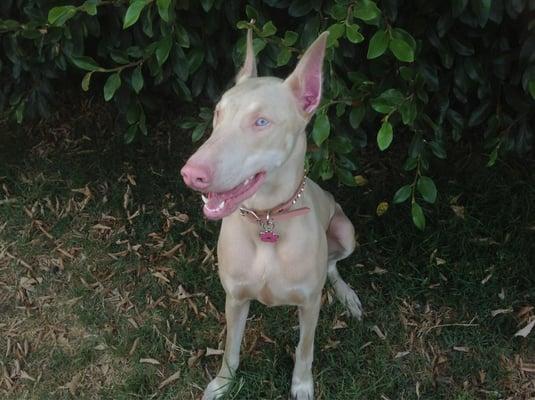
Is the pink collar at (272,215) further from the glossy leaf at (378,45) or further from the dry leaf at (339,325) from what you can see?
the dry leaf at (339,325)

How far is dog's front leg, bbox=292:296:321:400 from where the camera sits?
10.4 feet

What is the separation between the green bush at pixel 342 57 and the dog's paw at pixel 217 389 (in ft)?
3.96

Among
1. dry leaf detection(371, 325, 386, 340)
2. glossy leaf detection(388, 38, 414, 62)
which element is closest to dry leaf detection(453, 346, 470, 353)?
dry leaf detection(371, 325, 386, 340)

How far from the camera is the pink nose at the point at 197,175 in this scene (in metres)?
2.13

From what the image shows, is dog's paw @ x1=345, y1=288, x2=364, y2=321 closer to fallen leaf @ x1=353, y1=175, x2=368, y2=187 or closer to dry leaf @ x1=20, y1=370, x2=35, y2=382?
fallen leaf @ x1=353, y1=175, x2=368, y2=187

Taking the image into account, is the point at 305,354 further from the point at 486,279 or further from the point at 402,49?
the point at 402,49

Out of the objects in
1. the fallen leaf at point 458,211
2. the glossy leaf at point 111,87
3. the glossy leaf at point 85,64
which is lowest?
the fallen leaf at point 458,211

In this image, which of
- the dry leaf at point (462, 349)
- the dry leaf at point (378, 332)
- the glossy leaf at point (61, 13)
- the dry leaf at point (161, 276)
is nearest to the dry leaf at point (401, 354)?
the dry leaf at point (378, 332)

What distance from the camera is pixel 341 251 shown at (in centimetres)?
377

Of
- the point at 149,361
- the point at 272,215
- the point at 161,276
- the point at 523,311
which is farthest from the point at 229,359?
the point at 523,311

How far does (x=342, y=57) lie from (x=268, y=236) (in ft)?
3.68

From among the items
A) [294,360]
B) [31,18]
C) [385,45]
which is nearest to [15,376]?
[294,360]

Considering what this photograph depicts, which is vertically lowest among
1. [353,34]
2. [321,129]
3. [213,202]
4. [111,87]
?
[111,87]

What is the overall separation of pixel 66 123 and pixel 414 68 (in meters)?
3.09
